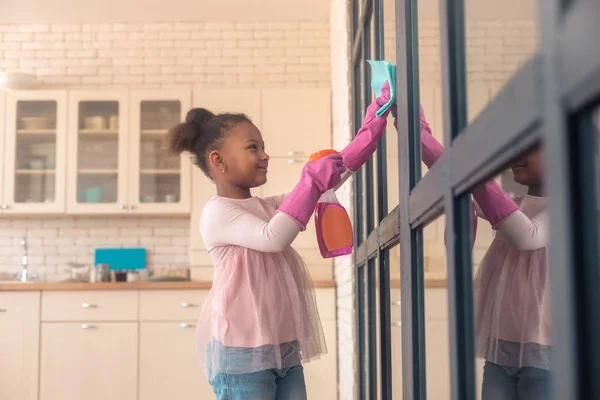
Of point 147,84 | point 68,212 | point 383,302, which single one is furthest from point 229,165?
point 147,84

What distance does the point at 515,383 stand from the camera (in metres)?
0.75

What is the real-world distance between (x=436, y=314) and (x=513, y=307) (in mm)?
436

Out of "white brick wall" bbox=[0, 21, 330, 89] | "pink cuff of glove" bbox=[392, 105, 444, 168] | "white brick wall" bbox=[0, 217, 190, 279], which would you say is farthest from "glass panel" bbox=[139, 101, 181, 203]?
"pink cuff of glove" bbox=[392, 105, 444, 168]

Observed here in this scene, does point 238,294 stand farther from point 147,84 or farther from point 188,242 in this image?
point 147,84

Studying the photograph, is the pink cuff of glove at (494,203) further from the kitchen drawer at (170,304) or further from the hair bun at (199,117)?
the kitchen drawer at (170,304)

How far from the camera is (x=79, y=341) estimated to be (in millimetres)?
4820

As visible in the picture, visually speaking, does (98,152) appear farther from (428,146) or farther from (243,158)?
(428,146)

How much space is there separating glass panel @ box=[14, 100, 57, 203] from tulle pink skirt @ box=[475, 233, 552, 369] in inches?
189

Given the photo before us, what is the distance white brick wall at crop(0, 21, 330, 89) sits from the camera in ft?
19.0

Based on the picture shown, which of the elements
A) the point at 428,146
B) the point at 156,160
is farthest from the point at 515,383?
the point at 156,160

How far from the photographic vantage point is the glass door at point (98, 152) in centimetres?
532

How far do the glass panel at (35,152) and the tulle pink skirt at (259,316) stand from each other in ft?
11.9

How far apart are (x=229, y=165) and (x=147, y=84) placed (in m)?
3.87

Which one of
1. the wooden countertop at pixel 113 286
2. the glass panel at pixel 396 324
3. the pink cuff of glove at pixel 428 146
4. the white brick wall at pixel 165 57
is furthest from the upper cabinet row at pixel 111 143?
the pink cuff of glove at pixel 428 146
